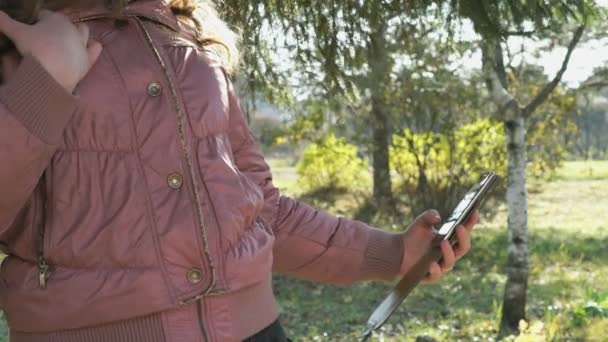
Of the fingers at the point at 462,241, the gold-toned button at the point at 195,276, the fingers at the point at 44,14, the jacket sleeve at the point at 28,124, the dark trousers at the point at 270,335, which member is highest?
the fingers at the point at 44,14

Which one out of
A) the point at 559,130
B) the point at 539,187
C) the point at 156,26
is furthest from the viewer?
the point at 539,187

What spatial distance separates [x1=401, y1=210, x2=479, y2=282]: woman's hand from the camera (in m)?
1.74

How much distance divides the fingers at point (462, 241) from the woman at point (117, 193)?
50 cm

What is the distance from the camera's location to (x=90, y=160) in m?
1.26

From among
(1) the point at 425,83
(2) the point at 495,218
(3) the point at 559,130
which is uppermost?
(1) the point at 425,83

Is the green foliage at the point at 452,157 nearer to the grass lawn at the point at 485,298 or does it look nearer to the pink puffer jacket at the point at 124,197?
the grass lawn at the point at 485,298

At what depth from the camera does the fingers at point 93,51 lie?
1.25m

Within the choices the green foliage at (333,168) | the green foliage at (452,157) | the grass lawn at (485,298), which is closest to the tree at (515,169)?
the grass lawn at (485,298)

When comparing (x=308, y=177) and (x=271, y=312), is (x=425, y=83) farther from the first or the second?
(x=271, y=312)

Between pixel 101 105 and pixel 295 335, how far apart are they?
540cm

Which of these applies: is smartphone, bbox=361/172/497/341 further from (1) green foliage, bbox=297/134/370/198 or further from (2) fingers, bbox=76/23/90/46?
(1) green foliage, bbox=297/134/370/198

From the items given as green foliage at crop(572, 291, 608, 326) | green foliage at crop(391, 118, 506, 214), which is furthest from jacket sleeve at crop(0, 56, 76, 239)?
green foliage at crop(391, 118, 506, 214)

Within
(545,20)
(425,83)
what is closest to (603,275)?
(425,83)

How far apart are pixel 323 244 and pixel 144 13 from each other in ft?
2.04
